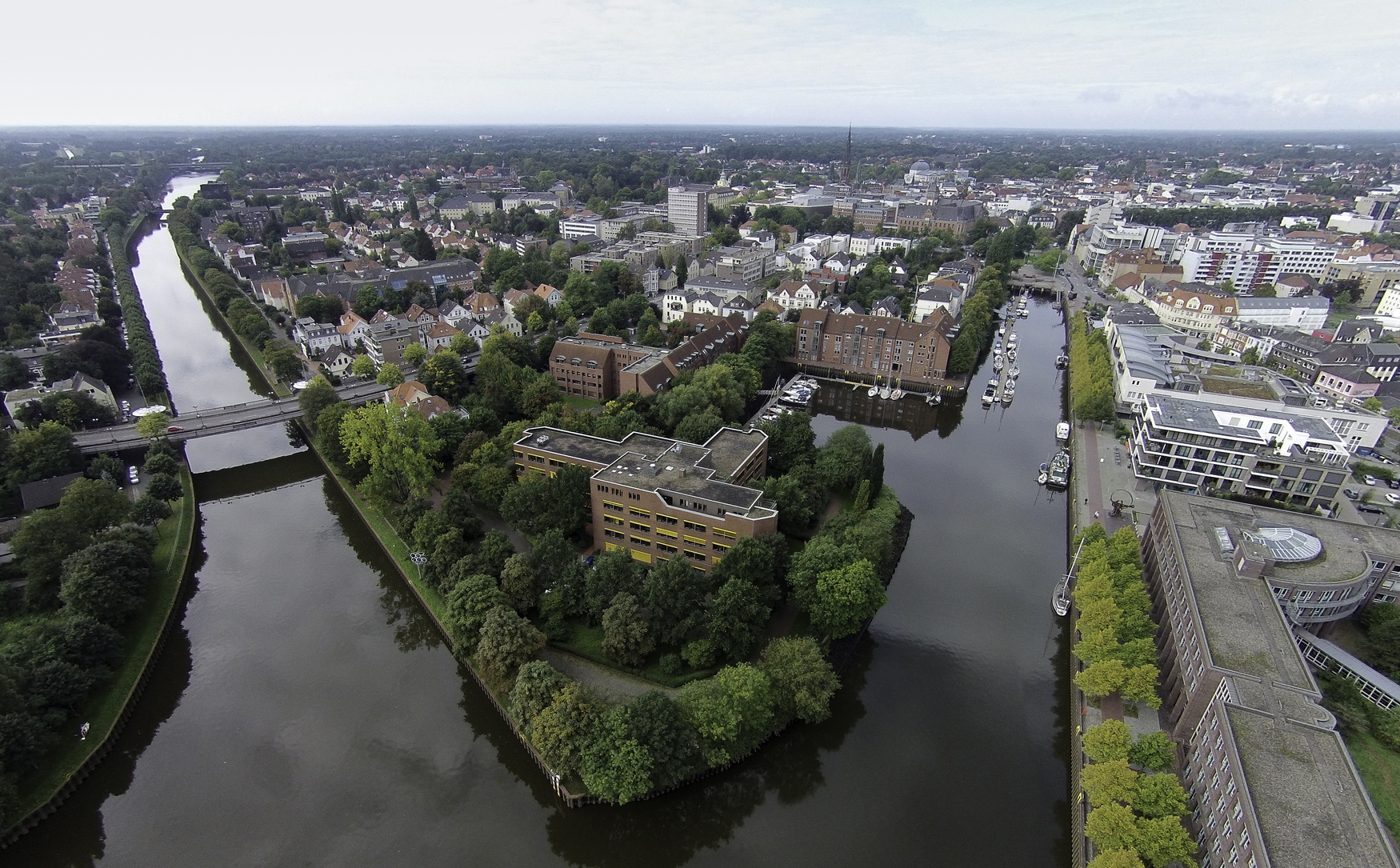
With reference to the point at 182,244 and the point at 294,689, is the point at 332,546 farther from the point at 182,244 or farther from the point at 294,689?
the point at 182,244

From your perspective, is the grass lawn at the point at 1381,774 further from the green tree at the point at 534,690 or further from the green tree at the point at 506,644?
the green tree at the point at 506,644

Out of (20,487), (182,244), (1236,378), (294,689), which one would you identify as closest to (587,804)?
(294,689)

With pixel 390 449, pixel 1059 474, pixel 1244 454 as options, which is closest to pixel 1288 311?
pixel 1244 454

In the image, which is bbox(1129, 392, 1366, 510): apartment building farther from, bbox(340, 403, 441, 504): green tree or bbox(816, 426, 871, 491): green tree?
bbox(340, 403, 441, 504): green tree

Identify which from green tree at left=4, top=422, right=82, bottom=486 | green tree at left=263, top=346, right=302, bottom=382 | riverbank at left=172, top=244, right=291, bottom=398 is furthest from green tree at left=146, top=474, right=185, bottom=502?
green tree at left=263, top=346, right=302, bottom=382

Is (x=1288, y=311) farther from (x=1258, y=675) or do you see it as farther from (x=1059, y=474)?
(x=1258, y=675)
